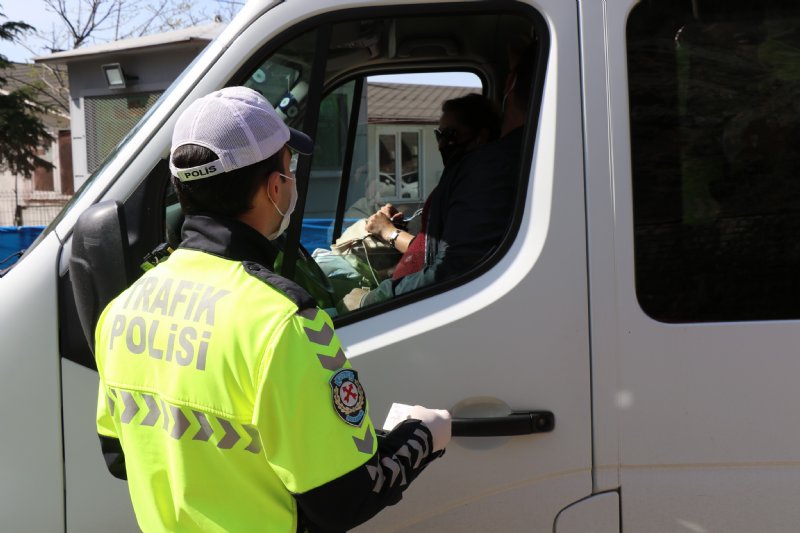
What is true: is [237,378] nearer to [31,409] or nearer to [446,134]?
[31,409]

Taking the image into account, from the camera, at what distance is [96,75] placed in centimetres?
1429

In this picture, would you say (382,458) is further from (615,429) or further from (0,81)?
(0,81)

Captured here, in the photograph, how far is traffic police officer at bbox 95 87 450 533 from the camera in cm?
126

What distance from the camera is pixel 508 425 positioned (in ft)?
6.37

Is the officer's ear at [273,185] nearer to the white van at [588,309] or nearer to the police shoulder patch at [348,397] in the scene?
the police shoulder patch at [348,397]

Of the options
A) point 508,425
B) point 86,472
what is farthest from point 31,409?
point 508,425

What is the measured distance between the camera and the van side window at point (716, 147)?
201 cm

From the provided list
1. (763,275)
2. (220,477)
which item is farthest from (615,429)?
(220,477)

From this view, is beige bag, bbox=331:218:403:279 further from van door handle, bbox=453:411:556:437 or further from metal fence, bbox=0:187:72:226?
metal fence, bbox=0:187:72:226

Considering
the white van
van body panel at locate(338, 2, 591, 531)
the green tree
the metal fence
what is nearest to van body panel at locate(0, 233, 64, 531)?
the white van

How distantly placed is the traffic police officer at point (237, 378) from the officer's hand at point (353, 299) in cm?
80

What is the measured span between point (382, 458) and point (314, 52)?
1.13 metres

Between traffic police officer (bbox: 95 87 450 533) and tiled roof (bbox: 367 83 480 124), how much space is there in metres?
2.25

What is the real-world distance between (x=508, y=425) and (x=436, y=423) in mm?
482
